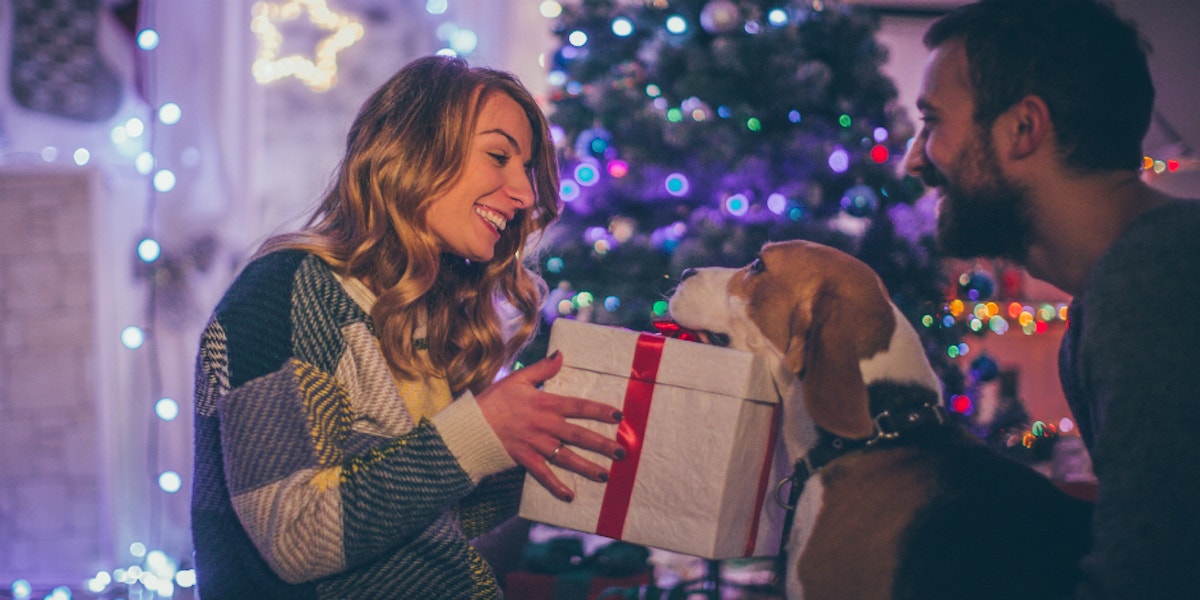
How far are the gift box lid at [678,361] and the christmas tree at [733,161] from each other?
5.50ft

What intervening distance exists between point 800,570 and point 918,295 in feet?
7.45

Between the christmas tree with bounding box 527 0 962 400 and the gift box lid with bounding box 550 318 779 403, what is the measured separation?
1.67m

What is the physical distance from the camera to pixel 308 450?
4.61 ft

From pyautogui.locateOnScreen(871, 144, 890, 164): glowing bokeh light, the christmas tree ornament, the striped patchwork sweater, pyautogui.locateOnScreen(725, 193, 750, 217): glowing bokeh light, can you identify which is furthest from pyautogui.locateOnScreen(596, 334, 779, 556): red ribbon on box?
the christmas tree ornament

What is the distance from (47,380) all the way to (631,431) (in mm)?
4204

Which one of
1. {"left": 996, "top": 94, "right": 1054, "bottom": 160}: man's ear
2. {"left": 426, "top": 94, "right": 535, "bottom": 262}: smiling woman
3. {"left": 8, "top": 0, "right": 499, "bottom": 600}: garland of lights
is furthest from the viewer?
{"left": 8, "top": 0, "right": 499, "bottom": 600}: garland of lights

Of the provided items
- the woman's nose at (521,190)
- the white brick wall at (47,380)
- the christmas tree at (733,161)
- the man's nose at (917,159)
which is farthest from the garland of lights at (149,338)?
the man's nose at (917,159)

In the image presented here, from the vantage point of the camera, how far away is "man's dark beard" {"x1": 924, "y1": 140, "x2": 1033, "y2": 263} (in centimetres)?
171

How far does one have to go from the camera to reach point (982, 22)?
5.62 feet

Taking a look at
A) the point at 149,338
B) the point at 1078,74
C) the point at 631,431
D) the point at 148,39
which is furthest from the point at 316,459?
the point at 148,39

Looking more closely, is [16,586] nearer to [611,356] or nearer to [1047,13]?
[611,356]

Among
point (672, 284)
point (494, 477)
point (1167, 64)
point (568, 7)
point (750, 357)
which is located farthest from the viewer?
point (1167, 64)

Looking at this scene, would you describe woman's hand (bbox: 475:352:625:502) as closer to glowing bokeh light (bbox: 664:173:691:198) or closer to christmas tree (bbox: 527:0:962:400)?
christmas tree (bbox: 527:0:962:400)

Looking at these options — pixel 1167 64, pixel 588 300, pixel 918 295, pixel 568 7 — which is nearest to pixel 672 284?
pixel 588 300
